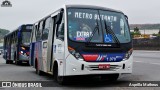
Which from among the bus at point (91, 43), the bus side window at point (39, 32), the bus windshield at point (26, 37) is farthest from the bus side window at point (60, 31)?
the bus windshield at point (26, 37)

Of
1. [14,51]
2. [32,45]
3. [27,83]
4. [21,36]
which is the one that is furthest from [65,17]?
[14,51]

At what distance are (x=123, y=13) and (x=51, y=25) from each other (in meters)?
2.96

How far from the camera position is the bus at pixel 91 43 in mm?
12297

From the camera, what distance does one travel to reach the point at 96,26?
12.8 meters

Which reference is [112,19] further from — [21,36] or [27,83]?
[21,36]

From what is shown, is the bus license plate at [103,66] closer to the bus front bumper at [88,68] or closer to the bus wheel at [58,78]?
the bus front bumper at [88,68]

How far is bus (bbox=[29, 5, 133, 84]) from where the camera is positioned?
40.3 feet

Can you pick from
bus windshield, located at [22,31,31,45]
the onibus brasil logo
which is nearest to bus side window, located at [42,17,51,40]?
bus windshield, located at [22,31,31,45]

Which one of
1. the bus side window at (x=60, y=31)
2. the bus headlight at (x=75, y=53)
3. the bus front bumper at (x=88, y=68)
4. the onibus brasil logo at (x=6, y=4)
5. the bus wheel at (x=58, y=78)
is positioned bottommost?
the bus wheel at (x=58, y=78)

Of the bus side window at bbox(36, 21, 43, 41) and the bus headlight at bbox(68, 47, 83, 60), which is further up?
the bus side window at bbox(36, 21, 43, 41)

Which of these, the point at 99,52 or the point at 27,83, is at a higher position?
the point at 99,52

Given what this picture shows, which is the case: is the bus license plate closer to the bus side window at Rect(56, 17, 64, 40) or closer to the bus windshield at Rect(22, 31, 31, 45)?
the bus side window at Rect(56, 17, 64, 40)

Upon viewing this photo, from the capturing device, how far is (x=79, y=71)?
12219 millimetres

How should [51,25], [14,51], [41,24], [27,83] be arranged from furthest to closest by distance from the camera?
[14,51] < [41,24] < [51,25] < [27,83]
